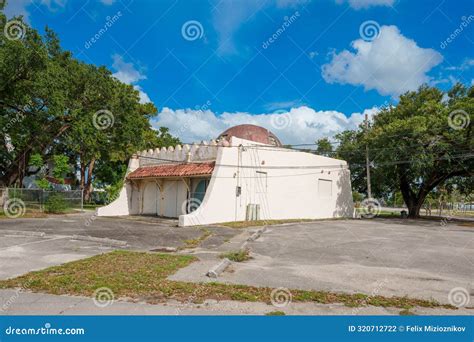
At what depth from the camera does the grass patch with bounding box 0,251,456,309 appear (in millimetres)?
5902

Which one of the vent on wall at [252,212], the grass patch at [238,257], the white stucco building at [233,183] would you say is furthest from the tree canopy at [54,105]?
the grass patch at [238,257]

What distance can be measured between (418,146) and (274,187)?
38.3 feet

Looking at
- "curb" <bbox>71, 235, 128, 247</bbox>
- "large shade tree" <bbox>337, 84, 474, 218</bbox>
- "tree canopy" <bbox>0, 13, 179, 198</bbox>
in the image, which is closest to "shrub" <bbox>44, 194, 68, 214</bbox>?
"tree canopy" <bbox>0, 13, 179, 198</bbox>

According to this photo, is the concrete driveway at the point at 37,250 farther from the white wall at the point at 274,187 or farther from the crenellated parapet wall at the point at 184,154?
the crenellated parapet wall at the point at 184,154

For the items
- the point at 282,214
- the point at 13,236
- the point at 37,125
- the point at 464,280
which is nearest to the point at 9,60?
the point at 37,125

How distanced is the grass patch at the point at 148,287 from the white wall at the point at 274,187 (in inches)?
417

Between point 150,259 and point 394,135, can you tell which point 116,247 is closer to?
point 150,259

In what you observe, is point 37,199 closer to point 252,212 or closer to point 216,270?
point 252,212

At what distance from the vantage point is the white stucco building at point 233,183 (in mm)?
20844

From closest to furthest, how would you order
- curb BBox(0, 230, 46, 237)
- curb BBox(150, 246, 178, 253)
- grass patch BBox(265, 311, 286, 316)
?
grass patch BBox(265, 311, 286, 316), curb BBox(150, 246, 178, 253), curb BBox(0, 230, 46, 237)

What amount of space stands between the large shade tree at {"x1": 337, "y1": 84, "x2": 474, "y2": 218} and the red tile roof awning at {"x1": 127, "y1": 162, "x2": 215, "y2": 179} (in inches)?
605

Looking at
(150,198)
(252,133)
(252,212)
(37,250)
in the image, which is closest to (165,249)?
(37,250)

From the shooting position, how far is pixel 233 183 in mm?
21297

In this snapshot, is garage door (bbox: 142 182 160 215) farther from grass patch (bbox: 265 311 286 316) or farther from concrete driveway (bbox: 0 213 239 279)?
grass patch (bbox: 265 311 286 316)
